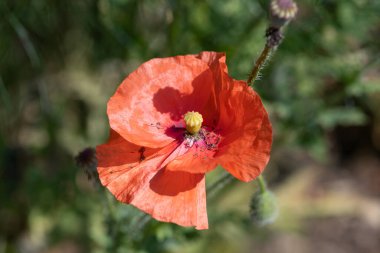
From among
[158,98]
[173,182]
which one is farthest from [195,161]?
[158,98]

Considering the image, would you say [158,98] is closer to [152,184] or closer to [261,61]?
[152,184]

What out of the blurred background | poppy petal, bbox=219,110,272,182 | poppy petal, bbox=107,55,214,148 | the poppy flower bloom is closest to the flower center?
the poppy flower bloom

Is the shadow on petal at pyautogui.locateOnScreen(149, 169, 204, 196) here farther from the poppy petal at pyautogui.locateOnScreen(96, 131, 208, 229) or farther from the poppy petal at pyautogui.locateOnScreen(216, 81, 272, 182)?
the poppy petal at pyautogui.locateOnScreen(216, 81, 272, 182)

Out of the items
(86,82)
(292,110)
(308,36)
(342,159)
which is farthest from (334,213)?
(86,82)

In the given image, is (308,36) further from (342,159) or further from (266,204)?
(342,159)

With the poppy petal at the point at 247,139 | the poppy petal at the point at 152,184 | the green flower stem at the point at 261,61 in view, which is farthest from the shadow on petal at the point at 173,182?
the green flower stem at the point at 261,61

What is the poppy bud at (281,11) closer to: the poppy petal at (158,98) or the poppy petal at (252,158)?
the poppy petal at (252,158)

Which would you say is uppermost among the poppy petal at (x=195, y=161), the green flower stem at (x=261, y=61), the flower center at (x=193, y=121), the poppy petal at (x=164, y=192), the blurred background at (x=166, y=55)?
the blurred background at (x=166, y=55)
